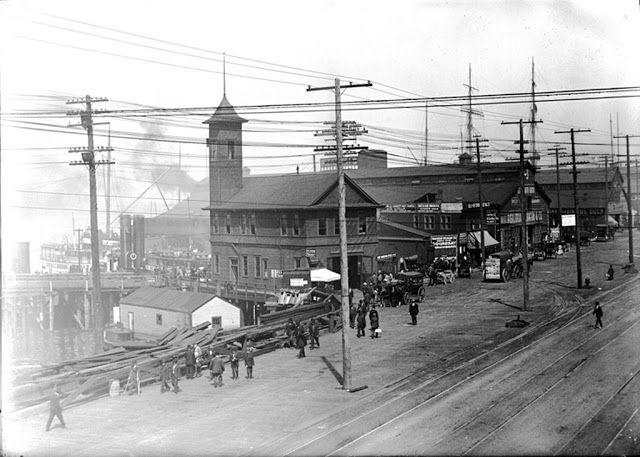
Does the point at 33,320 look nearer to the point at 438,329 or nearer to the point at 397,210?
the point at 397,210

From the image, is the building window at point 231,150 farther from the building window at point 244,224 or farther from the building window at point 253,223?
the building window at point 253,223

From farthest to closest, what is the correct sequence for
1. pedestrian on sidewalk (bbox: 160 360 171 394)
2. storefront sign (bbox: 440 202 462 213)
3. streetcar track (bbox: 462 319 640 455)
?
1. storefront sign (bbox: 440 202 462 213)
2. pedestrian on sidewalk (bbox: 160 360 171 394)
3. streetcar track (bbox: 462 319 640 455)

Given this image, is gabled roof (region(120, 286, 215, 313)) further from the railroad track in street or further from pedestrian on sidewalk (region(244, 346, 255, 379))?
the railroad track in street

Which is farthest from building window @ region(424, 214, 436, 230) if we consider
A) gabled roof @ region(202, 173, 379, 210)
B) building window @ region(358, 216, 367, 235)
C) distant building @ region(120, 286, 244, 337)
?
distant building @ region(120, 286, 244, 337)

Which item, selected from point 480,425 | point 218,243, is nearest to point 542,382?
point 480,425

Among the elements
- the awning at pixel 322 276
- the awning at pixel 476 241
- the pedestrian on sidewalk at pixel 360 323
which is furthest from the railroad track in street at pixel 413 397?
the awning at pixel 476 241
